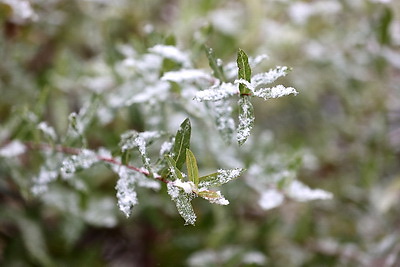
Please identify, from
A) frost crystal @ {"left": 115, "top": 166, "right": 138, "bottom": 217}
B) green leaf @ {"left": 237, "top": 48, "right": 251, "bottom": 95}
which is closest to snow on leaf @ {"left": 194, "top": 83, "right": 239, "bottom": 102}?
green leaf @ {"left": 237, "top": 48, "right": 251, "bottom": 95}

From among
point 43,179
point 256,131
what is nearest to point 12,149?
point 43,179

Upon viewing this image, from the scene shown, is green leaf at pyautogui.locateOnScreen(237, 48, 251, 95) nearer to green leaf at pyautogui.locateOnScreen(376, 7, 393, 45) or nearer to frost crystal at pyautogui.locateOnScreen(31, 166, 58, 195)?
frost crystal at pyautogui.locateOnScreen(31, 166, 58, 195)

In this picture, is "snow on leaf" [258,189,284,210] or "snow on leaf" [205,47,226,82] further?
"snow on leaf" [258,189,284,210]

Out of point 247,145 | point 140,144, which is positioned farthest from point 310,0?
point 140,144

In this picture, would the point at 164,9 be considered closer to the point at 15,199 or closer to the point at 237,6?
the point at 237,6

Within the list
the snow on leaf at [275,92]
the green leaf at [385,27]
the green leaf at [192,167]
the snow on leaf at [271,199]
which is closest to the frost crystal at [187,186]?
the green leaf at [192,167]
